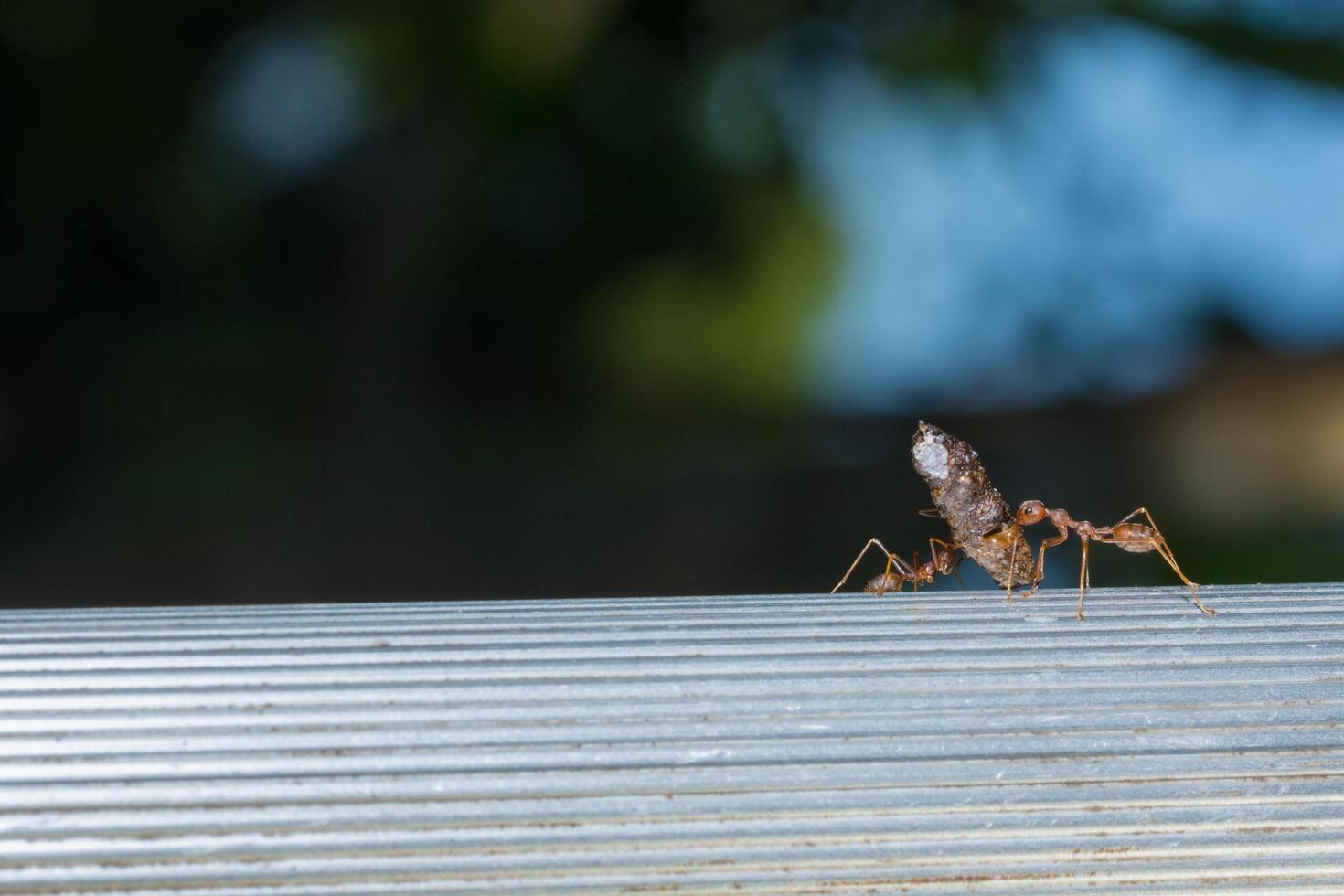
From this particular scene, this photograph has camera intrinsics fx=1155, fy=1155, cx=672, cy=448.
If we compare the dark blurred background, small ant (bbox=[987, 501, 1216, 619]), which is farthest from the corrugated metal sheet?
the dark blurred background

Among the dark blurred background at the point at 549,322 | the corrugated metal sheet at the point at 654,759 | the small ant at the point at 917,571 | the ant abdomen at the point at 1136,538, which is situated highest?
the dark blurred background at the point at 549,322

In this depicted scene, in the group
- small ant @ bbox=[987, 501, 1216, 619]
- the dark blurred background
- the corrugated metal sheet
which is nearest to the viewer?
the corrugated metal sheet

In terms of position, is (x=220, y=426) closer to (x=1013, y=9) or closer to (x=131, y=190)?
(x=131, y=190)

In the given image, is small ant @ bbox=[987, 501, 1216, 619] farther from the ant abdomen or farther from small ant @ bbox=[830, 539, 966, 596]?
small ant @ bbox=[830, 539, 966, 596]

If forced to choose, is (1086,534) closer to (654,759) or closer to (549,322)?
(654,759)

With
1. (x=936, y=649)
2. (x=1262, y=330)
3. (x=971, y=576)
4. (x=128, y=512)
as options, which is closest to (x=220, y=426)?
(x=128, y=512)

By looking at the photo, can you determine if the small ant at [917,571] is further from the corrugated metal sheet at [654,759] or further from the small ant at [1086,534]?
the corrugated metal sheet at [654,759]

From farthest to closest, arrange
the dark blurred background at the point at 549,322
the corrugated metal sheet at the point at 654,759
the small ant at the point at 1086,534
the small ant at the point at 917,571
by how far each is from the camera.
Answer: the dark blurred background at the point at 549,322 → the small ant at the point at 917,571 → the small ant at the point at 1086,534 → the corrugated metal sheet at the point at 654,759

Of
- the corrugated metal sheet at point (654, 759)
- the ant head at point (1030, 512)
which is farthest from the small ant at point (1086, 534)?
the corrugated metal sheet at point (654, 759)

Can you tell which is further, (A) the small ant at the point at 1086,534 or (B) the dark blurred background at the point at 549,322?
(B) the dark blurred background at the point at 549,322
